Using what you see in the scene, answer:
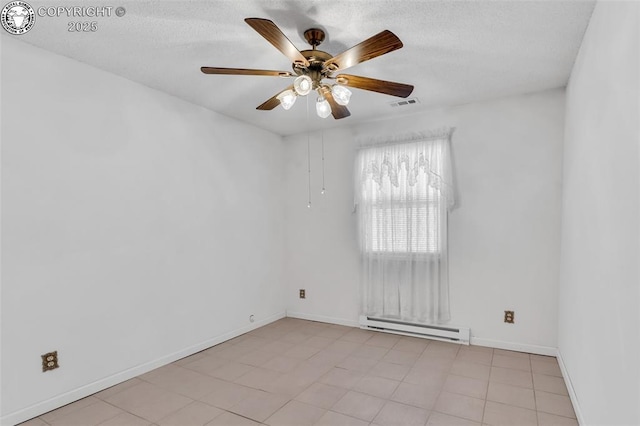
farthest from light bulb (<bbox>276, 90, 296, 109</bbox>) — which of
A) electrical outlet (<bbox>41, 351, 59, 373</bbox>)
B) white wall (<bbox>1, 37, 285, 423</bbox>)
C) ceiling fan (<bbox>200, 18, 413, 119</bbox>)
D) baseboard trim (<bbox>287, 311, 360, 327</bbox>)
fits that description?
baseboard trim (<bbox>287, 311, 360, 327</bbox>)

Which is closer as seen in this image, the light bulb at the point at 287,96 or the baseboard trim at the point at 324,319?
the light bulb at the point at 287,96

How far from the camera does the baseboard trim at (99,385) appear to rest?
2168 millimetres

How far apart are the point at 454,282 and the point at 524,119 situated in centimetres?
178

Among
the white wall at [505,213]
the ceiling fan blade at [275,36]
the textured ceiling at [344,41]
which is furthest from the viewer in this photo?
the white wall at [505,213]

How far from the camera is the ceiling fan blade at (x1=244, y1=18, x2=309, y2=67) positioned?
60.3 inches

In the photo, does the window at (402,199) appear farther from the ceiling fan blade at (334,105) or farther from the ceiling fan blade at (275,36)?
the ceiling fan blade at (275,36)

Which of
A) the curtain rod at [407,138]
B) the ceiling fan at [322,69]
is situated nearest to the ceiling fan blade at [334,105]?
the ceiling fan at [322,69]

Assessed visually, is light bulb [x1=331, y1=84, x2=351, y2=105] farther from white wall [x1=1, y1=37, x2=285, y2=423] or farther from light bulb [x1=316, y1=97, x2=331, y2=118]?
white wall [x1=1, y1=37, x2=285, y2=423]

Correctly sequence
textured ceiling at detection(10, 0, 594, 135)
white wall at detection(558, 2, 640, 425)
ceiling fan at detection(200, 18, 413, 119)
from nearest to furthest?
1. white wall at detection(558, 2, 640, 425)
2. ceiling fan at detection(200, 18, 413, 119)
3. textured ceiling at detection(10, 0, 594, 135)

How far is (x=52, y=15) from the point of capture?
78.3 inches

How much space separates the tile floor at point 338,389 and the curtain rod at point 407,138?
2207mm

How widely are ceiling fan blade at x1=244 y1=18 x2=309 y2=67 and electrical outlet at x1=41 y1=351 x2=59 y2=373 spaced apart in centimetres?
254

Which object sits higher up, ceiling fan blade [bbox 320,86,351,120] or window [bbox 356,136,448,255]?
ceiling fan blade [bbox 320,86,351,120]

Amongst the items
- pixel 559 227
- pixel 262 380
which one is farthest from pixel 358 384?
pixel 559 227
